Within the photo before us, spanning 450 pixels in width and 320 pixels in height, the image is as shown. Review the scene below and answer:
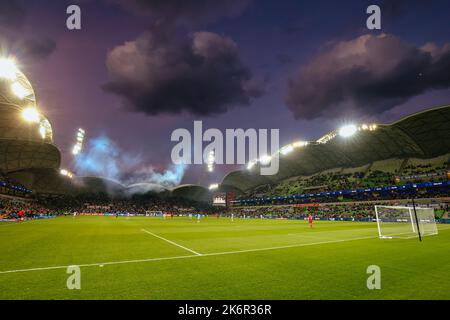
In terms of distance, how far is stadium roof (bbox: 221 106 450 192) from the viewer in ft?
173

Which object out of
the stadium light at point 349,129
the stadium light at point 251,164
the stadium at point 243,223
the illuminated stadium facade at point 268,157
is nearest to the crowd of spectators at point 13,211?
the stadium at point 243,223

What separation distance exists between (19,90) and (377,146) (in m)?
77.4

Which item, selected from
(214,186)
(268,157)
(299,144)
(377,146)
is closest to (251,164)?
(268,157)

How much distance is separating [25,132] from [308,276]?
6381 cm

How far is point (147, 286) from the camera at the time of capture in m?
6.41

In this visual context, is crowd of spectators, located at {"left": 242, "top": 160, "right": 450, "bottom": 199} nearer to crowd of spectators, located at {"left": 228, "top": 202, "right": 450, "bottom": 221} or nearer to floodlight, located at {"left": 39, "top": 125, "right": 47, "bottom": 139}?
crowd of spectators, located at {"left": 228, "top": 202, "right": 450, "bottom": 221}

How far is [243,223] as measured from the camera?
1719 inches

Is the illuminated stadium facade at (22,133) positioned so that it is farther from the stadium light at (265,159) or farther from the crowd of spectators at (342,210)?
the stadium light at (265,159)

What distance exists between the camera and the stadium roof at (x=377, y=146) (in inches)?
2078

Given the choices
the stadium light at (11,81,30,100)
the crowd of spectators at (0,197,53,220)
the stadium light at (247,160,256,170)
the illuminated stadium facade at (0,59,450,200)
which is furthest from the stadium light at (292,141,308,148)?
the crowd of spectators at (0,197,53,220)

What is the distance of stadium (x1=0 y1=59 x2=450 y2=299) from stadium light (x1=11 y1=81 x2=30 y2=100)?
0.97 feet

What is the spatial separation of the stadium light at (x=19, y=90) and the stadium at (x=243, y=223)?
0.97 ft

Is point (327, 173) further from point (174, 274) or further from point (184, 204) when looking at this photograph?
point (174, 274)
